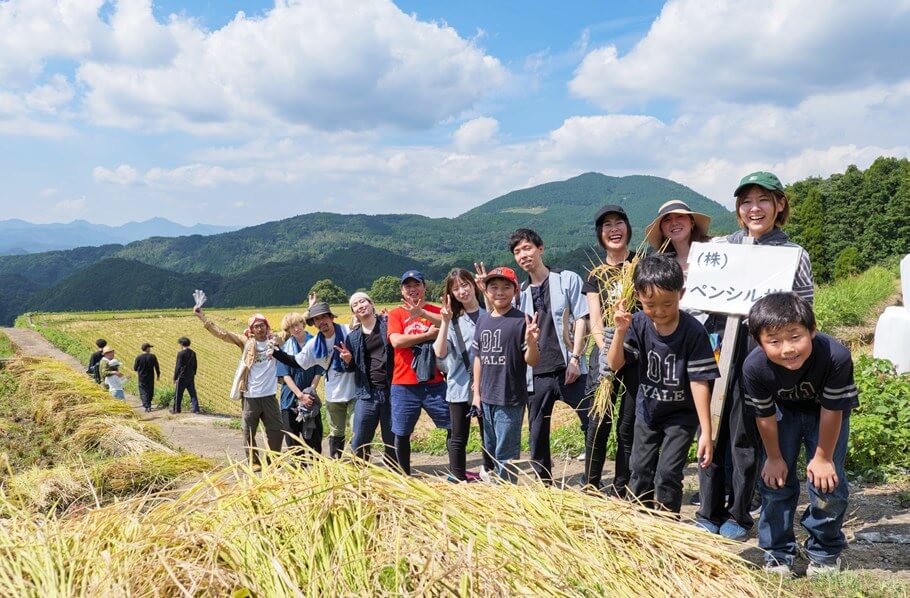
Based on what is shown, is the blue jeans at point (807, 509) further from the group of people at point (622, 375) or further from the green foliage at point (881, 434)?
the green foliage at point (881, 434)

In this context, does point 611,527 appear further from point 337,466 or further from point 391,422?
point 391,422

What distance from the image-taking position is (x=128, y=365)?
34281 millimetres

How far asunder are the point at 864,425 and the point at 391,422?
3.54 metres

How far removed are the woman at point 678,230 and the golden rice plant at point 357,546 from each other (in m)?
1.96

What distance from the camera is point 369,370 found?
487 centimetres

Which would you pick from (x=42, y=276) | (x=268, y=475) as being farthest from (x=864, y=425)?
(x=42, y=276)

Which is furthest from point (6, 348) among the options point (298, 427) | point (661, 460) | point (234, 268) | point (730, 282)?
point (234, 268)

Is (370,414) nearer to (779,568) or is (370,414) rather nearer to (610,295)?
(610,295)

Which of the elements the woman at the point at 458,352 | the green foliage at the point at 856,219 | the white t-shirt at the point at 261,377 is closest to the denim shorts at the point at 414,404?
the woman at the point at 458,352

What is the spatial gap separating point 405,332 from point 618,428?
6.15ft

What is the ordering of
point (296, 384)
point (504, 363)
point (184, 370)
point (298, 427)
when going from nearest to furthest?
point (504, 363) → point (296, 384) → point (298, 427) → point (184, 370)

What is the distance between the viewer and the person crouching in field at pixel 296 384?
552 centimetres

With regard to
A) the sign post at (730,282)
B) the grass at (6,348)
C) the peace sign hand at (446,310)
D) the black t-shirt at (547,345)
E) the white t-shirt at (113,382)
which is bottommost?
the grass at (6,348)

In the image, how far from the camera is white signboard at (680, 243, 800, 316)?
296cm
